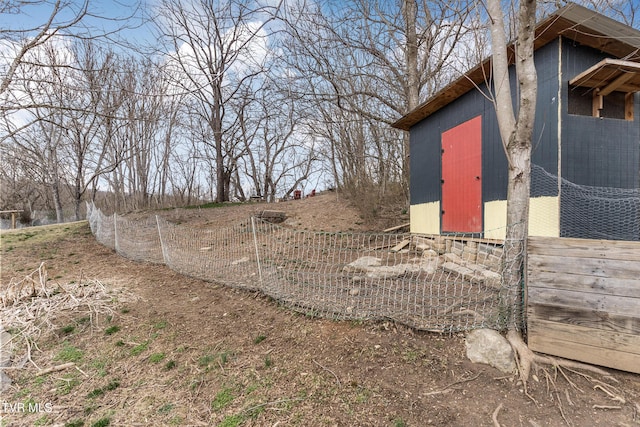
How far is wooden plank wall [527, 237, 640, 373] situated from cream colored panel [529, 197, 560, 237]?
72.9 inches

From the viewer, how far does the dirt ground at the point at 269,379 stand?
1833mm

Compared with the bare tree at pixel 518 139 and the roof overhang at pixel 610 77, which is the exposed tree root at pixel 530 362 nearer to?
the bare tree at pixel 518 139

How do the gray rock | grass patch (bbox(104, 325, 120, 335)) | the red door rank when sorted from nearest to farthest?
the gray rock, grass patch (bbox(104, 325, 120, 335)), the red door

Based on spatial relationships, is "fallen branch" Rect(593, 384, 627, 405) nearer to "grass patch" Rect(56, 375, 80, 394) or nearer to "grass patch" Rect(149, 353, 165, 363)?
"grass patch" Rect(149, 353, 165, 363)

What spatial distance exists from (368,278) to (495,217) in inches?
92.1

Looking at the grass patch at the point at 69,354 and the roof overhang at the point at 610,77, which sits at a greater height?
the roof overhang at the point at 610,77

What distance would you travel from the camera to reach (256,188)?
20.9m

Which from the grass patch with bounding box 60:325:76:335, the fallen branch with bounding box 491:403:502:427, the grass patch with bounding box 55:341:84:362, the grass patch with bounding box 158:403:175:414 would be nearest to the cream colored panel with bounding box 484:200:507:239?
the fallen branch with bounding box 491:403:502:427

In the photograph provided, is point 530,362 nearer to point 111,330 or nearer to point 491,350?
point 491,350

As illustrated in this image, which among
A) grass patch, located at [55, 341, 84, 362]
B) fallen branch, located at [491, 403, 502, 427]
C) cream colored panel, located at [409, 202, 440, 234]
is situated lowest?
grass patch, located at [55, 341, 84, 362]

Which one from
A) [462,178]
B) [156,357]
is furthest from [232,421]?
[462,178]

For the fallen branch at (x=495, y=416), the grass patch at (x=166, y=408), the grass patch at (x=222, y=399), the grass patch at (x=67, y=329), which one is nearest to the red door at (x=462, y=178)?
the fallen branch at (x=495, y=416)

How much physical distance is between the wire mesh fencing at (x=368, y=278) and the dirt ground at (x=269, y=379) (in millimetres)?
212

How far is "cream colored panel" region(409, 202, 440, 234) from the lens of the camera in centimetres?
582
